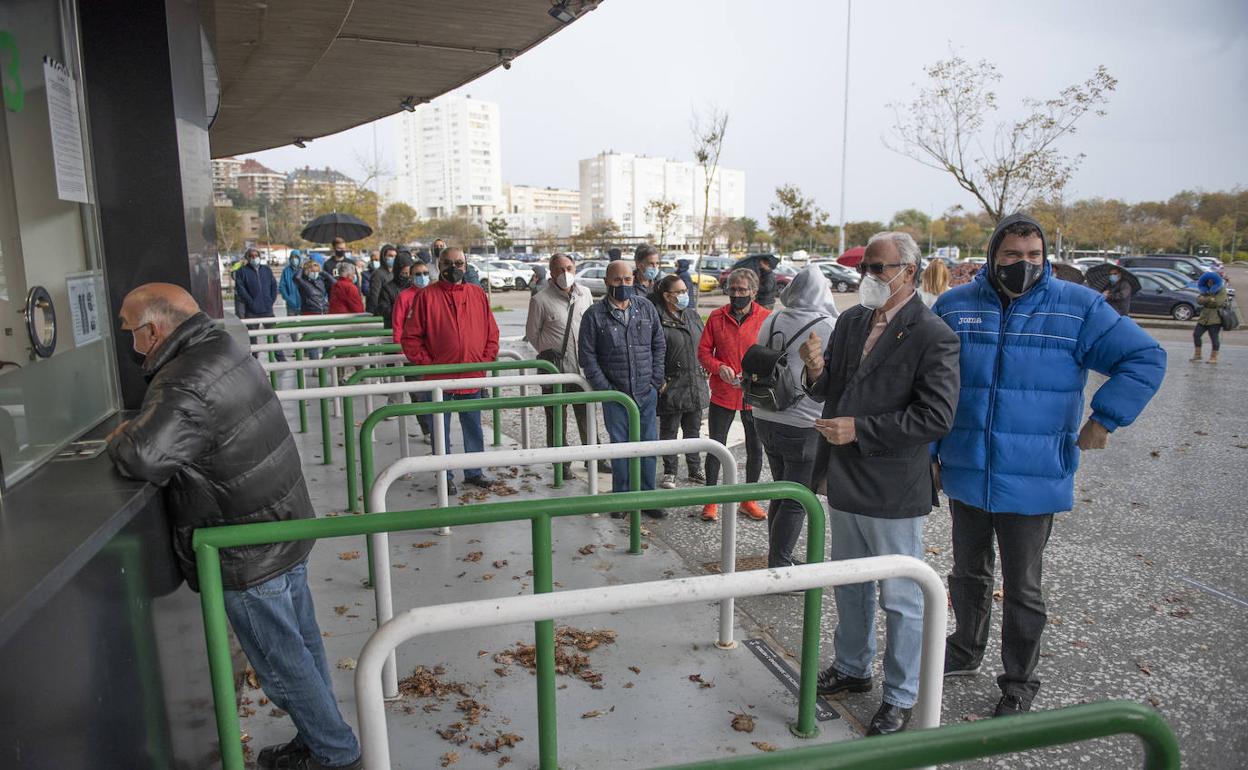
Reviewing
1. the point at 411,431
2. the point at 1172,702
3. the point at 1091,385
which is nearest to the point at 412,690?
the point at 1172,702

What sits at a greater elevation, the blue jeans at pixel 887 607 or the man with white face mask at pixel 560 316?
the man with white face mask at pixel 560 316

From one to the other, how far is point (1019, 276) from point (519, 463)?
2.17m

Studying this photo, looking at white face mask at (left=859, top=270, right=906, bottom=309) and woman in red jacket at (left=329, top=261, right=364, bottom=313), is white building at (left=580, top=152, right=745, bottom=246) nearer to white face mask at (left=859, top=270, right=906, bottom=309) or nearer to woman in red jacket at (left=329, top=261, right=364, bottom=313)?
woman in red jacket at (left=329, top=261, right=364, bottom=313)

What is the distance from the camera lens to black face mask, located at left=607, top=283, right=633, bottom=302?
5.76m

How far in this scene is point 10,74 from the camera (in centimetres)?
275

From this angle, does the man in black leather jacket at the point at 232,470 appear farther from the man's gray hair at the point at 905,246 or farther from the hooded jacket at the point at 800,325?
the hooded jacket at the point at 800,325

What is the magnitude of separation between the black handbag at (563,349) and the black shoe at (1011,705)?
4.39 meters

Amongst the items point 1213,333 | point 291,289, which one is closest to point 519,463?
point 291,289

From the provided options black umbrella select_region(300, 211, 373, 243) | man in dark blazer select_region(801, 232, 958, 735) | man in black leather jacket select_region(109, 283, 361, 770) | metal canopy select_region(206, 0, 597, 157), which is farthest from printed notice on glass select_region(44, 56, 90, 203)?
black umbrella select_region(300, 211, 373, 243)

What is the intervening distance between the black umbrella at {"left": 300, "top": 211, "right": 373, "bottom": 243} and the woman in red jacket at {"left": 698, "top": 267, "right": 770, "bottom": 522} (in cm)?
1183

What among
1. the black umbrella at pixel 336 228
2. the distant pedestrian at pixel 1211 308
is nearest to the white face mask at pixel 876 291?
the distant pedestrian at pixel 1211 308

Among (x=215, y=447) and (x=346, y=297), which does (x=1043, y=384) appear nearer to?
(x=215, y=447)

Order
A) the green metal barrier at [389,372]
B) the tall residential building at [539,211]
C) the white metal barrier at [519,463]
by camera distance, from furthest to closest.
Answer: the tall residential building at [539,211] < the green metal barrier at [389,372] < the white metal barrier at [519,463]

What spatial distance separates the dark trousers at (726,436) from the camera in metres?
5.65
